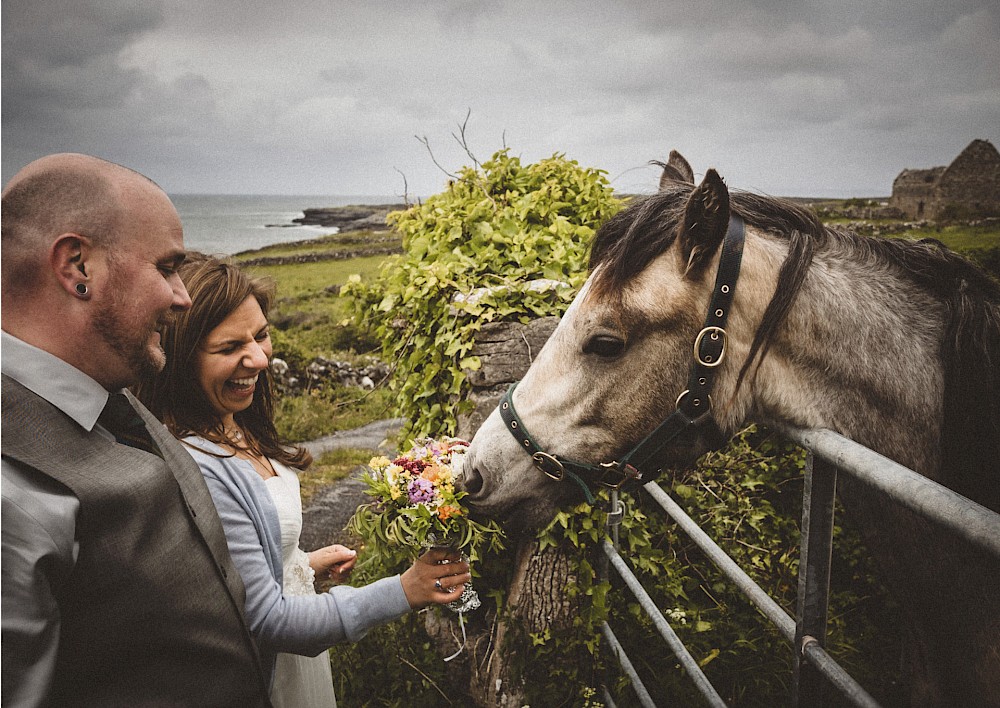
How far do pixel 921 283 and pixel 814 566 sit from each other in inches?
40.2

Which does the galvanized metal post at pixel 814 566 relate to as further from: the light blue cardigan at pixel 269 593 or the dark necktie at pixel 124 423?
the dark necktie at pixel 124 423

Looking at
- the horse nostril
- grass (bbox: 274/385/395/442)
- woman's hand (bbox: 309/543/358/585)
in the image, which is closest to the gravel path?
grass (bbox: 274/385/395/442)

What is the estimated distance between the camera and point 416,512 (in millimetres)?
1784

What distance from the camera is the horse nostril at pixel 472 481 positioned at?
2051 mm

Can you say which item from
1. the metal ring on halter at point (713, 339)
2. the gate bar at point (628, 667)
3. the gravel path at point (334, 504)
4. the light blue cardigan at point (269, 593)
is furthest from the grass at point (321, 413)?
the metal ring on halter at point (713, 339)

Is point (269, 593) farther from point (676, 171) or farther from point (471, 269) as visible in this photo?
point (471, 269)

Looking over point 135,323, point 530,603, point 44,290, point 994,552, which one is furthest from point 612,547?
point 44,290

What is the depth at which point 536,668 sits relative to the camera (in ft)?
9.76

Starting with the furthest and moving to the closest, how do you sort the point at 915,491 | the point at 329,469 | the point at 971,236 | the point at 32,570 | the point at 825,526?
the point at 329,469 < the point at 971,236 < the point at 825,526 < the point at 915,491 < the point at 32,570

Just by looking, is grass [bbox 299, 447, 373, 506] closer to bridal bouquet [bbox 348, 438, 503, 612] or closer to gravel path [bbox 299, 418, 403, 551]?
gravel path [bbox 299, 418, 403, 551]

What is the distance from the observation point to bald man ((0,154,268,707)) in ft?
3.23

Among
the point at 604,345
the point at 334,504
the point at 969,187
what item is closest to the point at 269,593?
the point at 604,345

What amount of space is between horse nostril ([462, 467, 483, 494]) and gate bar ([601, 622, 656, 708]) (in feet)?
4.53

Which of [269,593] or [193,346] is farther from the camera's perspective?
[193,346]
